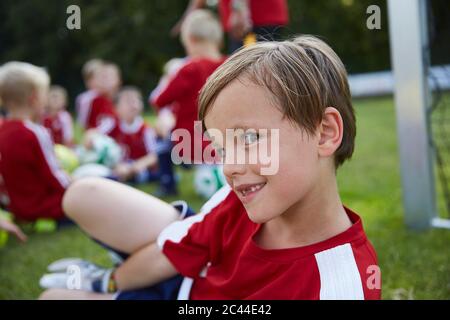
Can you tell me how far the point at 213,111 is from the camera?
3.81 feet

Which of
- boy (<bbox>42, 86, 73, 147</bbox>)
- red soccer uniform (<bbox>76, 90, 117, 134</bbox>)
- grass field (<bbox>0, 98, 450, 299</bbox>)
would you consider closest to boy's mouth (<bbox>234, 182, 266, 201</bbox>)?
grass field (<bbox>0, 98, 450, 299</bbox>)

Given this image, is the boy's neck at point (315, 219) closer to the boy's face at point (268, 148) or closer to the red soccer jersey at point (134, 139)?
Answer: the boy's face at point (268, 148)

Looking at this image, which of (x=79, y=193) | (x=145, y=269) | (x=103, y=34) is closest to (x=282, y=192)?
(x=145, y=269)

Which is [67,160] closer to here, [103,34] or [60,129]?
[60,129]

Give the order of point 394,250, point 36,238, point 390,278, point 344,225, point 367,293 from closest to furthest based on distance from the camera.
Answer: point 367,293, point 344,225, point 390,278, point 394,250, point 36,238

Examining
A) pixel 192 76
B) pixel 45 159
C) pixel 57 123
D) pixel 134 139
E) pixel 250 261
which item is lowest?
pixel 134 139

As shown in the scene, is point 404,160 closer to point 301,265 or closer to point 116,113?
point 301,265

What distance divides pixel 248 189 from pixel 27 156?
263cm

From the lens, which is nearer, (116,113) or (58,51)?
(116,113)

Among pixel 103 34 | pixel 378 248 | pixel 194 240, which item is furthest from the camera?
pixel 103 34

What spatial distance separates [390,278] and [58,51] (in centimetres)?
2013

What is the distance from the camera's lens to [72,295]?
5.34 ft

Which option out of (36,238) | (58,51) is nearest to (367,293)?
(36,238)

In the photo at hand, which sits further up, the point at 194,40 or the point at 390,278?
the point at 194,40
